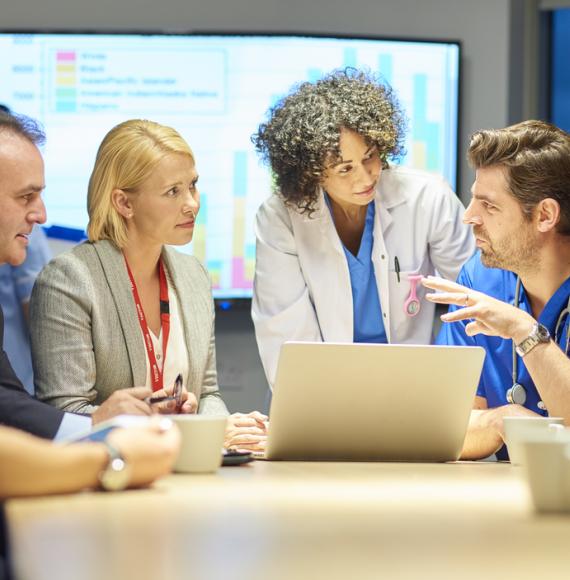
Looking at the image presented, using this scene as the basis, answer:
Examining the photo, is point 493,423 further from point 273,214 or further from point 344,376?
point 273,214

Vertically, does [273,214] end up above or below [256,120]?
below

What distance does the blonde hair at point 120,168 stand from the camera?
2.81 metres

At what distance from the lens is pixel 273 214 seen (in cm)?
337

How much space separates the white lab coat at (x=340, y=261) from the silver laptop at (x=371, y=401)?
1229mm

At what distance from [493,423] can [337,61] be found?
2.50 m

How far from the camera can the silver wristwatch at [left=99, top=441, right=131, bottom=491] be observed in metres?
1.37

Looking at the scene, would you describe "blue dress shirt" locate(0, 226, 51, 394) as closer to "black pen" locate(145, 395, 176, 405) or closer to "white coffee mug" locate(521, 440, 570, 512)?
"black pen" locate(145, 395, 176, 405)

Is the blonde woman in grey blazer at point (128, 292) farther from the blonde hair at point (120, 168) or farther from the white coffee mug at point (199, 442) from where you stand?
the white coffee mug at point (199, 442)

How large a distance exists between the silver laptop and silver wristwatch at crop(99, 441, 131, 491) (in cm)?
55

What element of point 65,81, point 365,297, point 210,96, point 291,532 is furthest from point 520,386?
point 65,81

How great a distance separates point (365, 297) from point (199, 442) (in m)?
1.72

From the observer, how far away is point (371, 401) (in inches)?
78.1

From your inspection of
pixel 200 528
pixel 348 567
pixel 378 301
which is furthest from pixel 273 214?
pixel 348 567

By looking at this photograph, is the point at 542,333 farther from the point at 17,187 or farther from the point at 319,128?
→ the point at 17,187
